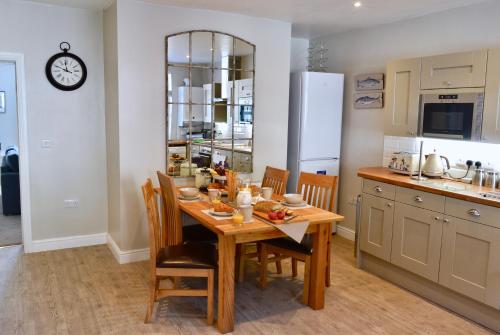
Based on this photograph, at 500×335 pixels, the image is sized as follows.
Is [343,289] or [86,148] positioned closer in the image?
[343,289]

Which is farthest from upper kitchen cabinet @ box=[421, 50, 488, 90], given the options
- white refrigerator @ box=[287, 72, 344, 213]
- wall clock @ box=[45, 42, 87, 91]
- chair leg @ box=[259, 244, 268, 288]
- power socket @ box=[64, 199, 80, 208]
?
power socket @ box=[64, 199, 80, 208]

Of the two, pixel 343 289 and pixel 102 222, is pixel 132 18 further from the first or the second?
pixel 343 289

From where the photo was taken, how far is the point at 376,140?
4.77 metres

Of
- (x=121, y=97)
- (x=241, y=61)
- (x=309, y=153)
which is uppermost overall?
(x=241, y=61)

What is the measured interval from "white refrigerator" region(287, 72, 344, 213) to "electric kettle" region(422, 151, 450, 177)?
1377 millimetres

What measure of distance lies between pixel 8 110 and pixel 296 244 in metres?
7.62

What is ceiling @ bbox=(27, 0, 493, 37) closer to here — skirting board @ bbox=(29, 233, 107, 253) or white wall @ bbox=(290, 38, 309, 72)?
white wall @ bbox=(290, 38, 309, 72)

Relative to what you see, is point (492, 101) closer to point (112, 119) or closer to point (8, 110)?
point (112, 119)

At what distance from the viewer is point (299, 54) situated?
18.3 feet

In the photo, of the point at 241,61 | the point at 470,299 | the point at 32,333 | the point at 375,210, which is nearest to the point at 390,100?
the point at 375,210

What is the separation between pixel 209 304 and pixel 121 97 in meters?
2.12

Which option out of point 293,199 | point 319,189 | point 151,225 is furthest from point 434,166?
point 151,225

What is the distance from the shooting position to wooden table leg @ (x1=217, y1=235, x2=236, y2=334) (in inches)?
112

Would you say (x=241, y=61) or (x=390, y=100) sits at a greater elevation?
Answer: (x=241, y=61)
